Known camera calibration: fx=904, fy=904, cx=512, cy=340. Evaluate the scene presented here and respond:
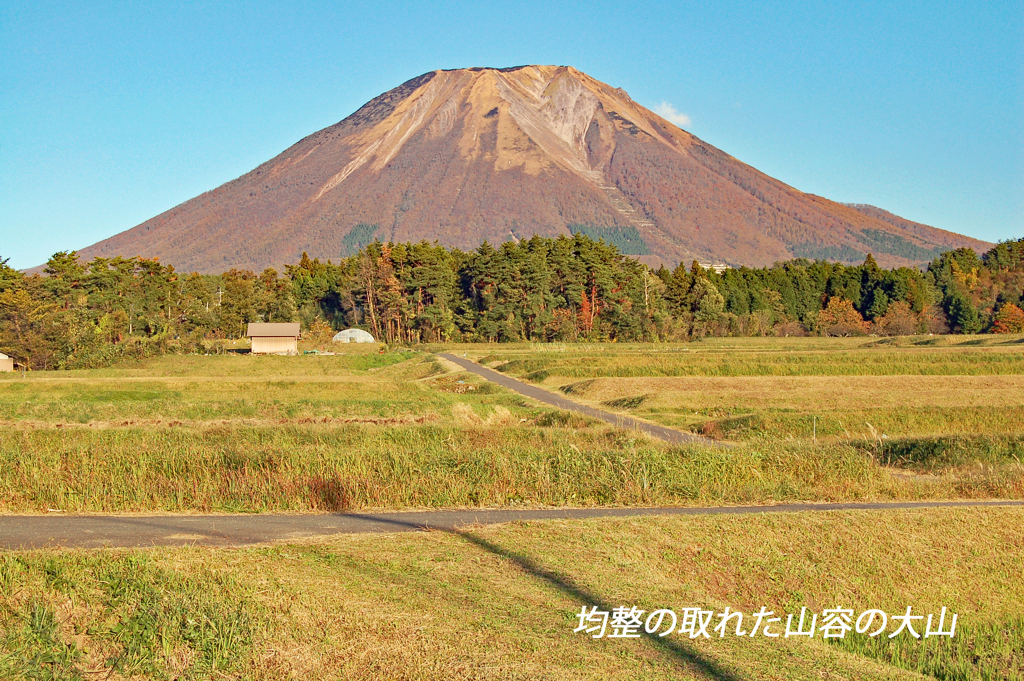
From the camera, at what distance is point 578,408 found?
1417 inches

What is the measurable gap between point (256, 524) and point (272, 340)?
67970mm

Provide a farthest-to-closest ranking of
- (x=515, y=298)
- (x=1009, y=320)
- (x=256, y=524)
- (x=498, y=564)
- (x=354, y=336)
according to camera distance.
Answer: (x=1009, y=320) → (x=354, y=336) → (x=515, y=298) → (x=256, y=524) → (x=498, y=564)

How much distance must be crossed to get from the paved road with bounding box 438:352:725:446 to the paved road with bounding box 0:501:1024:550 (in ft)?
16.9

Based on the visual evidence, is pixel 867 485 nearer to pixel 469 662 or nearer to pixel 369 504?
pixel 369 504

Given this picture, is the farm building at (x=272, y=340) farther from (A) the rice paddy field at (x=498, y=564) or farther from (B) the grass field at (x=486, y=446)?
(A) the rice paddy field at (x=498, y=564)

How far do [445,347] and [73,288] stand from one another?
3233 cm

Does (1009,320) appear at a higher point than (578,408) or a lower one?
higher

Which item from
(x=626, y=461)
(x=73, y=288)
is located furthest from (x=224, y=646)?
(x=73, y=288)

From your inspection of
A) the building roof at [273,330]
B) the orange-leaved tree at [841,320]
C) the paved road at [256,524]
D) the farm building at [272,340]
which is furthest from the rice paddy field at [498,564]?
the orange-leaved tree at [841,320]

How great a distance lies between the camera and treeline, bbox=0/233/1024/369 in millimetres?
81125

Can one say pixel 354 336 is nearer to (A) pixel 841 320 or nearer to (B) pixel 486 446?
(A) pixel 841 320

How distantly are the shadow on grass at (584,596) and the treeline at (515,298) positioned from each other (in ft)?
199

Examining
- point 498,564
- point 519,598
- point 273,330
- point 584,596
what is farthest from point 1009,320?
point 519,598

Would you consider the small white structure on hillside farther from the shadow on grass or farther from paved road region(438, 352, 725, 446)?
the shadow on grass
